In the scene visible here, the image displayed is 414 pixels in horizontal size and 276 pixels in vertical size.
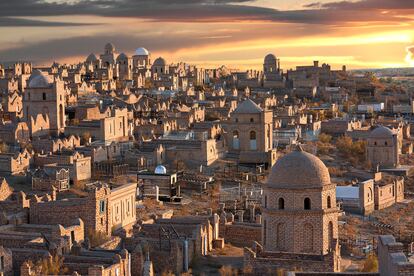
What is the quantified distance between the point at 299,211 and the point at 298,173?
1130 millimetres

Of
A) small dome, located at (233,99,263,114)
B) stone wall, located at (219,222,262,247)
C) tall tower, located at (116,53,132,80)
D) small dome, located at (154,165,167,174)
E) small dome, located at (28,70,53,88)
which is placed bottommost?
stone wall, located at (219,222,262,247)

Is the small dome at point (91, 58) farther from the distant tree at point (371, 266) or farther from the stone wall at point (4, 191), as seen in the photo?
the distant tree at point (371, 266)

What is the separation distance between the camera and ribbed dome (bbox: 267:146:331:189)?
85.1ft

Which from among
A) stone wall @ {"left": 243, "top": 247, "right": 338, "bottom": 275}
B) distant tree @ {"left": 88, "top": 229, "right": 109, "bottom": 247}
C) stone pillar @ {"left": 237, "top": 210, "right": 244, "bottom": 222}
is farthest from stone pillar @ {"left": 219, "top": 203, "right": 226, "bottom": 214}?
stone wall @ {"left": 243, "top": 247, "right": 338, "bottom": 275}

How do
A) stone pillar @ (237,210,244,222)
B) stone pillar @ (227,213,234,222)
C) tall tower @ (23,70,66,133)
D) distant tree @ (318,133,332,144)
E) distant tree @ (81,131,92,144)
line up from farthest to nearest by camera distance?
1. distant tree @ (318,133,332,144)
2. tall tower @ (23,70,66,133)
3. distant tree @ (81,131,92,144)
4. stone pillar @ (237,210,244,222)
5. stone pillar @ (227,213,234,222)

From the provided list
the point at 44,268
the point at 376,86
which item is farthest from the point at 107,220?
the point at 376,86

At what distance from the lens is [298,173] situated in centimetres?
2603

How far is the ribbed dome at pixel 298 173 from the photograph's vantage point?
2593 centimetres

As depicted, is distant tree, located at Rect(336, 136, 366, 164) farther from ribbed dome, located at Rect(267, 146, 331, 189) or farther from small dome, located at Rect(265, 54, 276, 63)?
small dome, located at Rect(265, 54, 276, 63)

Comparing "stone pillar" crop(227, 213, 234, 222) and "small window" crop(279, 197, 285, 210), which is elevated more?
"small window" crop(279, 197, 285, 210)

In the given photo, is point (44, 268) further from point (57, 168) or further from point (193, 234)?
point (57, 168)

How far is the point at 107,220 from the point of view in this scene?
2894 centimetres

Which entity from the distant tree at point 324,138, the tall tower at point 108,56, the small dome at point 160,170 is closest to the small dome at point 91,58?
Result: the tall tower at point 108,56

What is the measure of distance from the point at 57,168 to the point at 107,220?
7685 millimetres
